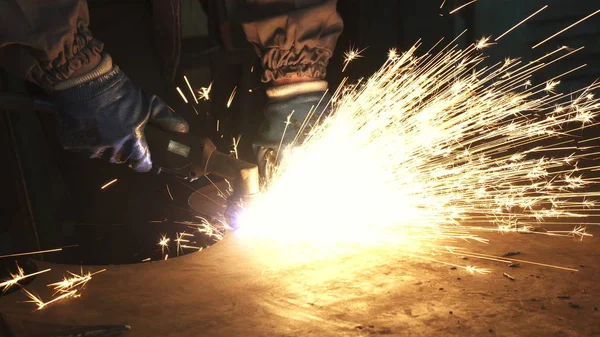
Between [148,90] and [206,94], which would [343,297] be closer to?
[148,90]

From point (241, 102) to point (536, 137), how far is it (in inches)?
94.3

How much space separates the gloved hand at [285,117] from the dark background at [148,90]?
624 millimetres

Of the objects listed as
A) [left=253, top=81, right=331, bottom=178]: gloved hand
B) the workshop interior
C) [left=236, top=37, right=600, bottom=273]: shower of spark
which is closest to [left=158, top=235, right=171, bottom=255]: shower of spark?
the workshop interior

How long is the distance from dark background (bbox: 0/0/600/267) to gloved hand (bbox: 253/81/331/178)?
62 cm

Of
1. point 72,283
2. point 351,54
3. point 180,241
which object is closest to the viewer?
point 72,283

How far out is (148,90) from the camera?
12.3 feet

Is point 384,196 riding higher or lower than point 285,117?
lower

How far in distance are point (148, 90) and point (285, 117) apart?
946 mm

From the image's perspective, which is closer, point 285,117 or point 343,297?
point 343,297

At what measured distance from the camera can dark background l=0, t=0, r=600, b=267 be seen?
3297 millimetres

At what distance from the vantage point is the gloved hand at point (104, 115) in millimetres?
2635

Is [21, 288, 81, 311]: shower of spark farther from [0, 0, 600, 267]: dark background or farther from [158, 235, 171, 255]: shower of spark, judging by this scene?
[158, 235, 171, 255]: shower of spark

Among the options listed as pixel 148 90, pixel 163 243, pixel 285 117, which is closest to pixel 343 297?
pixel 285 117

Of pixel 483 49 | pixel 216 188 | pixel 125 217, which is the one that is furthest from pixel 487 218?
pixel 483 49
